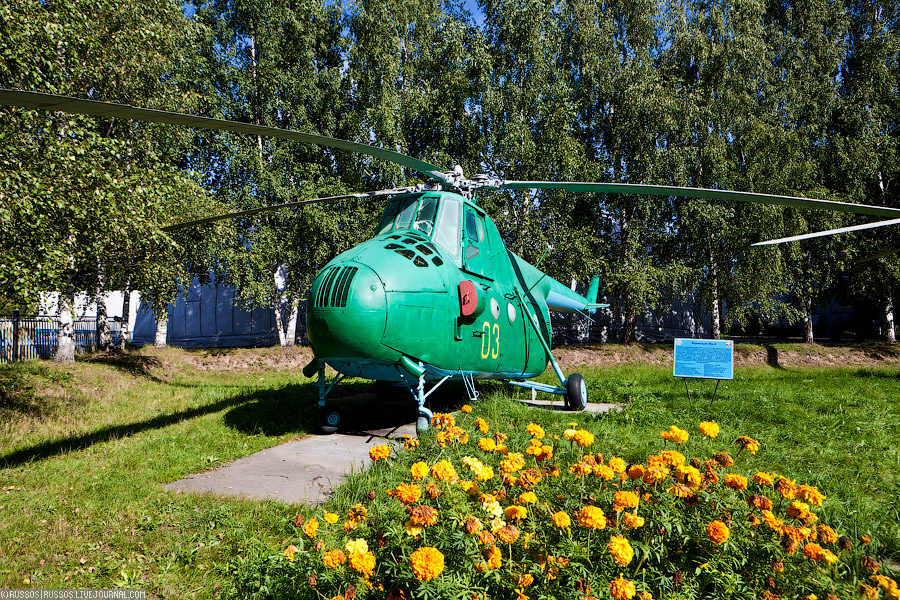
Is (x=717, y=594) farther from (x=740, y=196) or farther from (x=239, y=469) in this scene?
(x=239, y=469)

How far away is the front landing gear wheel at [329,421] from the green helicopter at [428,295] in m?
0.02

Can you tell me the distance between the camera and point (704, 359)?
9047mm

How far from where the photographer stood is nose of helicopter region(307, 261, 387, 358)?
6.25 meters

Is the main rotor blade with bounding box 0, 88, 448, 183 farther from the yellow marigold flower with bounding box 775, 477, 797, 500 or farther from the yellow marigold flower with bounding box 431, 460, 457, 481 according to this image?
the yellow marigold flower with bounding box 775, 477, 797, 500

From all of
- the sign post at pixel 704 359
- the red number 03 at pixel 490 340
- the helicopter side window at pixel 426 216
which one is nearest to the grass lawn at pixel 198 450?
the sign post at pixel 704 359

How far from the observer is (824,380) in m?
13.3

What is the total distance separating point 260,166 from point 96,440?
1401cm

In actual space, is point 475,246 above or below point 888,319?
above

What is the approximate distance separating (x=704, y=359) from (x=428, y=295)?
5539mm

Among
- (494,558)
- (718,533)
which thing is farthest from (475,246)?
(494,558)

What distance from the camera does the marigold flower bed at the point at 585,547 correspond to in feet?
7.59

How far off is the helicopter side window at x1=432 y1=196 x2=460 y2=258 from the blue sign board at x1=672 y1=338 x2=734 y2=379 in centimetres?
462

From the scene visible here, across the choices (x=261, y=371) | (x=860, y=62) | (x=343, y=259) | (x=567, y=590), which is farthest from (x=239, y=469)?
(x=860, y=62)

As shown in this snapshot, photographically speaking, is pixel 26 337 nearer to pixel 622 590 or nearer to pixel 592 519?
pixel 592 519
